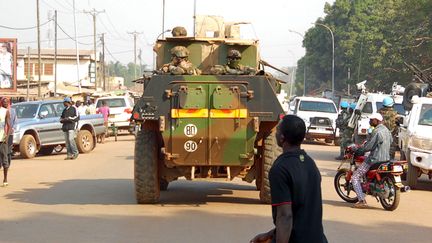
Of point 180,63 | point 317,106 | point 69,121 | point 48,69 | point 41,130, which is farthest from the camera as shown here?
point 48,69

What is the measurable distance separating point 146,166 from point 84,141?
13.4m

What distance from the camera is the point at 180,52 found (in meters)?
12.4

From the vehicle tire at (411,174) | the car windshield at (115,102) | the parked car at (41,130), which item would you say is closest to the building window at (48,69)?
the car windshield at (115,102)

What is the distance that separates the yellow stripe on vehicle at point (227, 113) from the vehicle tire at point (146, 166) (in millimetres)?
1187

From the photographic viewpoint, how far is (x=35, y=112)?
75.2 feet

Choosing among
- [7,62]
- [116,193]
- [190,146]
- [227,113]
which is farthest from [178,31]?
[7,62]

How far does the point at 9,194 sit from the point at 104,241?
17.6ft

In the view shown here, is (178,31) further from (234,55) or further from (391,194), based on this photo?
(391,194)

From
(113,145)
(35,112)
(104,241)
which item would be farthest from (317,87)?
(104,241)

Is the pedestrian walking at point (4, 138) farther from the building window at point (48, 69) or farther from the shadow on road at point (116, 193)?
the building window at point (48, 69)

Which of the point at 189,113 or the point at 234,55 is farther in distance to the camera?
the point at 234,55

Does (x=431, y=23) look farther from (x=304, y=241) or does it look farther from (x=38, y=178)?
(x=304, y=241)

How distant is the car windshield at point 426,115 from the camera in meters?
15.5

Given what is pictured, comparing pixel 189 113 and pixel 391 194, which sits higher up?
pixel 189 113
